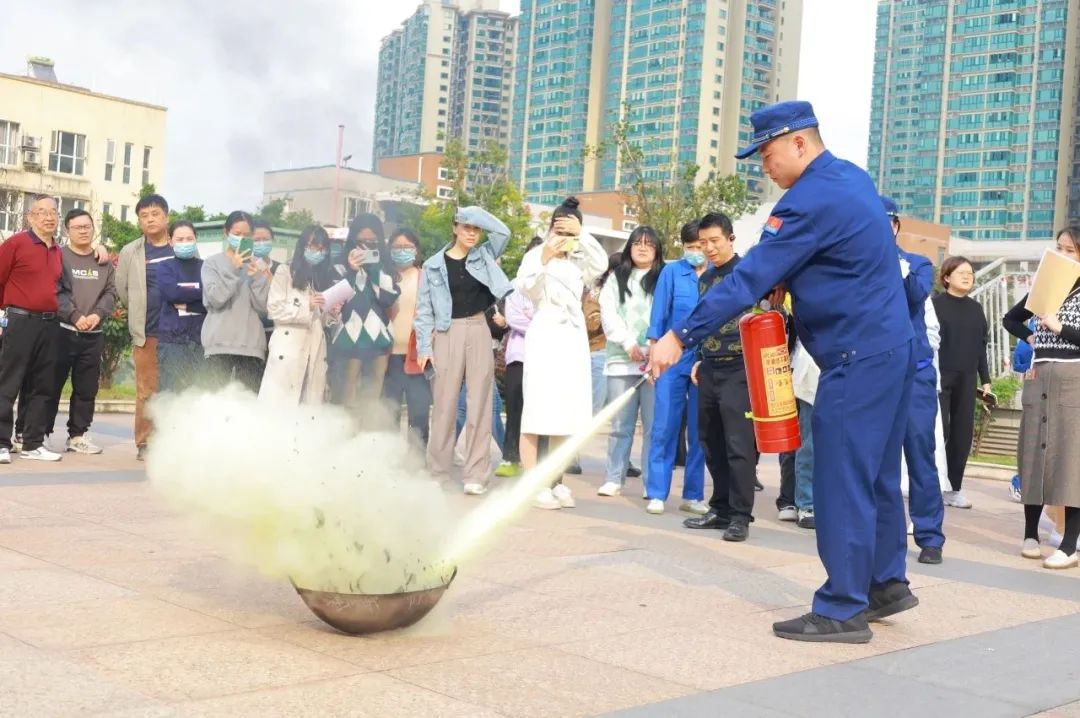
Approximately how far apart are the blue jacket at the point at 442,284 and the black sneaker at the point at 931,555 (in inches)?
149

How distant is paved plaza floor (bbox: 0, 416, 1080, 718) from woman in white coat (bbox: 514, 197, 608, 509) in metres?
1.74

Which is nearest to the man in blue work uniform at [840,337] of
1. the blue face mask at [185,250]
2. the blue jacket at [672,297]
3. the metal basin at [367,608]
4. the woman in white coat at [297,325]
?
the metal basin at [367,608]

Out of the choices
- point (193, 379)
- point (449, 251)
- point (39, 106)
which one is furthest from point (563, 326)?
point (39, 106)

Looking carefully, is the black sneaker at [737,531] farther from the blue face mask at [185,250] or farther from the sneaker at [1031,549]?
the blue face mask at [185,250]

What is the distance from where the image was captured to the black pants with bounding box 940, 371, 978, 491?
11.8m

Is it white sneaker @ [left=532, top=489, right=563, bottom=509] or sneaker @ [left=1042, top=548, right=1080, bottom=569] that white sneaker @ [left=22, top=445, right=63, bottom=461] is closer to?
white sneaker @ [left=532, top=489, right=563, bottom=509]

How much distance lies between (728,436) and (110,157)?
259 feet

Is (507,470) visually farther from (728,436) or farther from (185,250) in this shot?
(728,436)

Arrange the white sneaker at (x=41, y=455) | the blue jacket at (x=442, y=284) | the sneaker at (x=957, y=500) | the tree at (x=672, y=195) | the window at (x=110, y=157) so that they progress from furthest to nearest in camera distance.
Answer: the window at (x=110, y=157), the tree at (x=672, y=195), the sneaker at (x=957, y=500), the white sneaker at (x=41, y=455), the blue jacket at (x=442, y=284)

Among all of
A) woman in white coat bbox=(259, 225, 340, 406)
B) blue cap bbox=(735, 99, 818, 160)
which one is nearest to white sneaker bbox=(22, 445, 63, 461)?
woman in white coat bbox=(259, 225, 340, 406)

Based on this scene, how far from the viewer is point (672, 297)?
9.83m

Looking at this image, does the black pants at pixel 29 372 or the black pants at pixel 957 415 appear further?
the black pants at pixel 957 415

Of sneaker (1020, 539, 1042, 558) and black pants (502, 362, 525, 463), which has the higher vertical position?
black pants (502, 362, 525, 463)

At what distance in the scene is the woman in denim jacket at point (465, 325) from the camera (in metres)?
10.2
